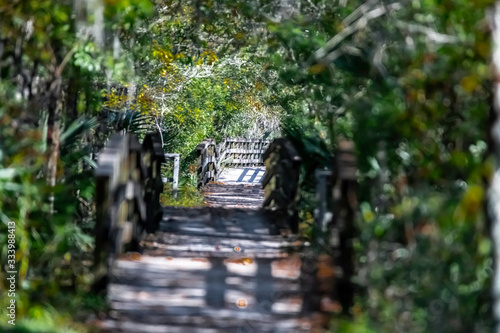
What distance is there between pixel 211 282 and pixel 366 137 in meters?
1.85

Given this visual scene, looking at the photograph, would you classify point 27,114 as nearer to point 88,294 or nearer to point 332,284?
point 88,294

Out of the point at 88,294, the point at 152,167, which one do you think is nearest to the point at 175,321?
the point at 88,294

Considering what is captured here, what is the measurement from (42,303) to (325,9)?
5777 millimetres

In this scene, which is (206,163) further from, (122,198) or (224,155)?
(122,198)

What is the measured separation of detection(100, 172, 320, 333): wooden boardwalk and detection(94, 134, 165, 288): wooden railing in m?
0.23

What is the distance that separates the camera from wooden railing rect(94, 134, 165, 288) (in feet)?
20.7

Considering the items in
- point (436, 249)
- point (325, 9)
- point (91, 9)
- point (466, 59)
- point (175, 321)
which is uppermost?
point (325, 9)

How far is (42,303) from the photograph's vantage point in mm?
6129

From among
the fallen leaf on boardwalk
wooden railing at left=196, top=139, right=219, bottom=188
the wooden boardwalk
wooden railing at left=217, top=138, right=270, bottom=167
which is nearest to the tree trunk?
the wooden boardwalk

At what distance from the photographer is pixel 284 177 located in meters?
10.3

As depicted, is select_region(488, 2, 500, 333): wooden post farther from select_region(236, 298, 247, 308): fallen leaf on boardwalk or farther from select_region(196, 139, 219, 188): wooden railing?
select_region(196, 139, 219, 188): wooden railing

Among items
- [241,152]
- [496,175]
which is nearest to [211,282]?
[496,175]

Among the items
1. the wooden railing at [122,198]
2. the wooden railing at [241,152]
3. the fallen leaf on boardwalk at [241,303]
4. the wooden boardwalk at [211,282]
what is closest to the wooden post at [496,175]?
the wooden boardwalk at [211,282]

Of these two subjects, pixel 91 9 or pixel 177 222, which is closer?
pixel 91 9
